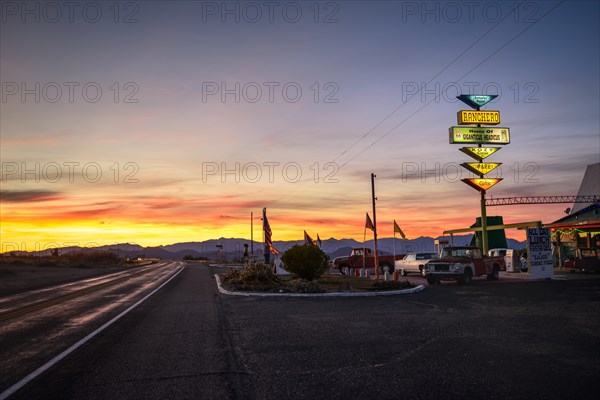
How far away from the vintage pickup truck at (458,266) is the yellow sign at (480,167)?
555 inches

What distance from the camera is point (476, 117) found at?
41781 mm

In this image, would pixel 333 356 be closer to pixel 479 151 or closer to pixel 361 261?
pixel 361 261

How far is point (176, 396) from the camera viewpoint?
20.2 ft

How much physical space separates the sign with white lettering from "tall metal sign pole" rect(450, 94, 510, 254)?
31.0ft

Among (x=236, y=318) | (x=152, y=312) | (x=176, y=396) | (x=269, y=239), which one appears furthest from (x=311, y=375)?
(x=269, y=239)

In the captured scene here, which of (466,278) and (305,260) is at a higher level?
(305,260)

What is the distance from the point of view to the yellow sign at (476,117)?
136 ft

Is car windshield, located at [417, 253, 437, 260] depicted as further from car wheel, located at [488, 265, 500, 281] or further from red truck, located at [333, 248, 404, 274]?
car wheel, located at [488, 265, 500, 281]

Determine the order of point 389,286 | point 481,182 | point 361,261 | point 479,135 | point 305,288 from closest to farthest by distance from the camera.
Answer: point 305,288 → point 389,286 → point 361,261 → point 481,182 → point 479,135

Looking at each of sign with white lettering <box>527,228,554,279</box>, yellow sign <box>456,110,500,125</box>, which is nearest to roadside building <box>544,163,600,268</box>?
sign with white lettering <box>527,228,554,279</box>

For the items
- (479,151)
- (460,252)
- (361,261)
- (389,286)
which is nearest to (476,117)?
(479,151)

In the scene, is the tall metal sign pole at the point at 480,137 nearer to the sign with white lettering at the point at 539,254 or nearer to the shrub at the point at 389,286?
the sign with white lettering at the point at 539,254

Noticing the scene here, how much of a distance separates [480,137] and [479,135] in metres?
0.19

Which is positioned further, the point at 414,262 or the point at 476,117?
the point at 476,117
